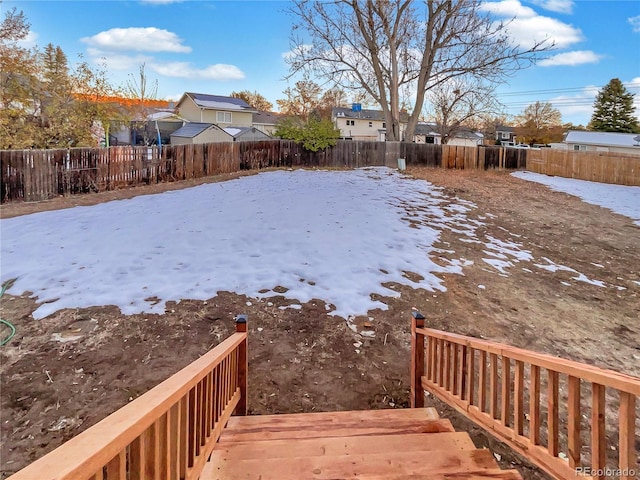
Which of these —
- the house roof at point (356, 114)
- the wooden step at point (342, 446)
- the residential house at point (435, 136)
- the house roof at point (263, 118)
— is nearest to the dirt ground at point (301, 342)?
the wooden step at point (342, 446)

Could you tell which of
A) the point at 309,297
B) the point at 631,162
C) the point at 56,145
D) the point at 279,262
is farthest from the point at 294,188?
the point at 631,162

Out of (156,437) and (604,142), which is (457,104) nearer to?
(604,142)

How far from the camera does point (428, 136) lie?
3944cm

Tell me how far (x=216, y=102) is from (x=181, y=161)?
72.4 ft

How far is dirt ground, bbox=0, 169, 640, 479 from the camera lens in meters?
2.80

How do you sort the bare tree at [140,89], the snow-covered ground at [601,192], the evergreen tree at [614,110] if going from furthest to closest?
the evergreen tree at [614,110] < the bare tree at [140,89] < the snow-covered ground at [601,192]

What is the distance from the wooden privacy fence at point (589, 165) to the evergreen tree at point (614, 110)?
25604 millimetres

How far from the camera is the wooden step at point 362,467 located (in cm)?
174

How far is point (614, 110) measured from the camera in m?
36.7

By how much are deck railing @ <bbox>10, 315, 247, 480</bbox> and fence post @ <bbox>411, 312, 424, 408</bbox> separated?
142 cm

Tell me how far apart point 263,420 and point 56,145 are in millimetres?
13186

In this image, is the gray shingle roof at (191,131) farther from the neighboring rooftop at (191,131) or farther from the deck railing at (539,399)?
the deck railing at (539,399)

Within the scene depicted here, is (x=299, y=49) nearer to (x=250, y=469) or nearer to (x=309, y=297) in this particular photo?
(x=309, y=297)

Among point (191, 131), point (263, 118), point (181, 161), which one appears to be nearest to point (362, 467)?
point (181, 161)
